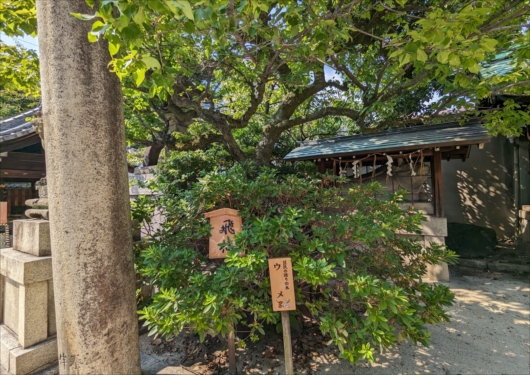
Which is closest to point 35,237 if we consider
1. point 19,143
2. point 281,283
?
point 281,283

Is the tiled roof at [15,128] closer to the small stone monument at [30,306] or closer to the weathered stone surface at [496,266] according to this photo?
the small stone monument at [30,306]

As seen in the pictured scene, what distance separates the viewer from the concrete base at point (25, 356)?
2109 mm

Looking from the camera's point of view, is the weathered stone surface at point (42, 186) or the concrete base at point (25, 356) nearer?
the concrete base at point (25, 356)

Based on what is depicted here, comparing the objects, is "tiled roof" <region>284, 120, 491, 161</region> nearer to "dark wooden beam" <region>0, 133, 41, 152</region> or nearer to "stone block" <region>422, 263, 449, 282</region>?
"stone block" <region>422, 263, 449, 282</region>

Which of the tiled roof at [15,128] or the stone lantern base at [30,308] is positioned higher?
the tiled roof at [15,128]

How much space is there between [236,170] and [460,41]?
8.10 feet

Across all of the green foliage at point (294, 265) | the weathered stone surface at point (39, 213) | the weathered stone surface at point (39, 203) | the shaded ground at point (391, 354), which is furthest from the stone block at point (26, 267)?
the shaded ground at point (391, 354)

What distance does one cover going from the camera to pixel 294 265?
6.58 feet

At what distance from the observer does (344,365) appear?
273 cm

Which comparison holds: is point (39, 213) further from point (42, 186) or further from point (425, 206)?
point (425, 206)

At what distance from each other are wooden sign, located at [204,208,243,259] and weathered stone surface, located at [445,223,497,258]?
7212 millimetres

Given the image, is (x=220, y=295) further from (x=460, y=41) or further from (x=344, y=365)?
(x=460, y=41)

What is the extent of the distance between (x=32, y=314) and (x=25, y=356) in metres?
0.31

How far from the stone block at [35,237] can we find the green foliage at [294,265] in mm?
828
